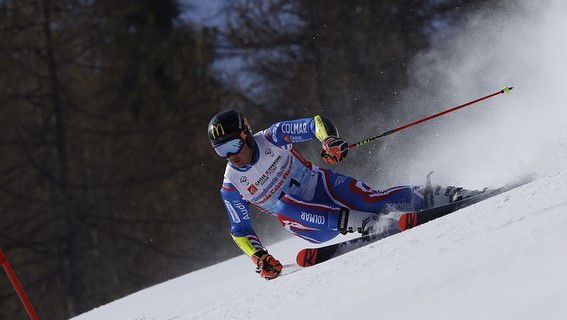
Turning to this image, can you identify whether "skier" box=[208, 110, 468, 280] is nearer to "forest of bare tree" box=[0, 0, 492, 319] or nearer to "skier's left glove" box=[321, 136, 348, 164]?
"skier's left glove" box=[321, 136, 348, 164]

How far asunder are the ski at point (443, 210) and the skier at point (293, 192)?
0.23 metres

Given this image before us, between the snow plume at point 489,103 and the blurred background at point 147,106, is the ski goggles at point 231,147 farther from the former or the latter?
the blurred background at point 147,106

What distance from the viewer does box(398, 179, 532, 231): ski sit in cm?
456

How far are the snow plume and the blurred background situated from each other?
20.7 inches

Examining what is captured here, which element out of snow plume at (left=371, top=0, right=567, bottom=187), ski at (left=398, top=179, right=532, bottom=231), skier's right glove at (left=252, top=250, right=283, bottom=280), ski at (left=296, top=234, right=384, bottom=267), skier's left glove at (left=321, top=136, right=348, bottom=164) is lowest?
skier's right glove at (left=252, top=250, right=283, bottom=280)

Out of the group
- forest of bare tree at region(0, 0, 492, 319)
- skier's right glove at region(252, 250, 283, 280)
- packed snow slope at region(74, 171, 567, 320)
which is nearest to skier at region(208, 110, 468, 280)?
skier's right glove at region(252, 250, 283, 280)

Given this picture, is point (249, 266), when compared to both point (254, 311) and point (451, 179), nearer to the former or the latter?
point (451, 179)

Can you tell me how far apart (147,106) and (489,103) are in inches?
343

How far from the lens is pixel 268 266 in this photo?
5043 millimetres

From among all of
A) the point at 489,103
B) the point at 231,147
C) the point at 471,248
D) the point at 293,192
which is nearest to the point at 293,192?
the point at 293,192

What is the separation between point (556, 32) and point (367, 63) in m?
7.14

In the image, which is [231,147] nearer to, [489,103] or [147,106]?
[489,103]

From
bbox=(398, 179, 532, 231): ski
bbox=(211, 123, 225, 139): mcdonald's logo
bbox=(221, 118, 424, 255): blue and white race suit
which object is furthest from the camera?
bbox=(221, 118, 424, 255): blue and white race suit

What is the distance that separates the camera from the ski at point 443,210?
15.0ft
